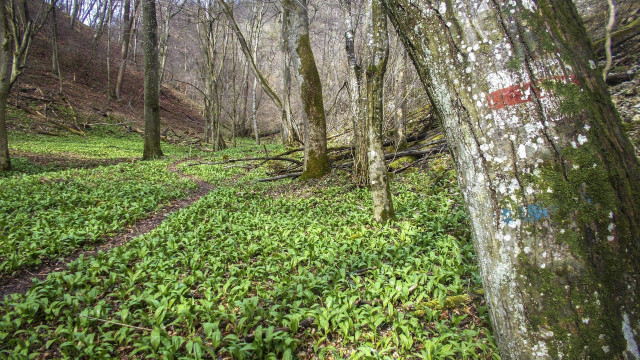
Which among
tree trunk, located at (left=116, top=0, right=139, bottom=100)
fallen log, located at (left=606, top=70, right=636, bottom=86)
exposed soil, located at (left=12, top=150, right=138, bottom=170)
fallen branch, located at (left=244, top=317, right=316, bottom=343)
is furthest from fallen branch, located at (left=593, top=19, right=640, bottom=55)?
tree trunk, located at (left=116, top=0, right=139, bottom=100)

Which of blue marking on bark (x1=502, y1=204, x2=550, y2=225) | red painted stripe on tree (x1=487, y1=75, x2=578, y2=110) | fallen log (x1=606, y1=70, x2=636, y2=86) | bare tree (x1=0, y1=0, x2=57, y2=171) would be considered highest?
bare tree (x1=0, y1=0, x2=57, y2=171)

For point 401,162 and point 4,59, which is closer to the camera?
point 4,59

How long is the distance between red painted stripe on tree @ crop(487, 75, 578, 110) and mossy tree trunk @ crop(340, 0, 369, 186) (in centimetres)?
408

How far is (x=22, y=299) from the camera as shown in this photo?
3623mm

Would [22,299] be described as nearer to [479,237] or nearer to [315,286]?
[315,286]

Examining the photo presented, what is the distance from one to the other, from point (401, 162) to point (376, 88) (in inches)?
191

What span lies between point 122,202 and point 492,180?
26.7 ft

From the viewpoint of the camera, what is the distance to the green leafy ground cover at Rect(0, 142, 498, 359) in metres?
2.80

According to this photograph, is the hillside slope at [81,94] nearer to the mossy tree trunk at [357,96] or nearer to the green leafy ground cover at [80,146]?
the green leafy ground cover at [80,146]

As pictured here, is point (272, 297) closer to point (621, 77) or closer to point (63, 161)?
point (621, 77)

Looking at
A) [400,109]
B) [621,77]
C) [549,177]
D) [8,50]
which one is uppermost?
[8,50]

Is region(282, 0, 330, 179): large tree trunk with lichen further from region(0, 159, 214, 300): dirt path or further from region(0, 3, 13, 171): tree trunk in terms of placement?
region(0, 3, 13, 171): tree trunk

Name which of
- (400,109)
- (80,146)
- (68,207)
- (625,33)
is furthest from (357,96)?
(80,146)

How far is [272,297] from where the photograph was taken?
142 inches
